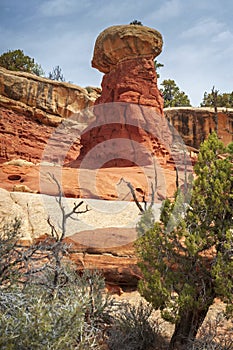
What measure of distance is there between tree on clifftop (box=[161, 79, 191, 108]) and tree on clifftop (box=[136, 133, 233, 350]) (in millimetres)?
34037

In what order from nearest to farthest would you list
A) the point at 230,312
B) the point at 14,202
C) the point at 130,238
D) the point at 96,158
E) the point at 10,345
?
the point at 10,345 → the point at 230,312 → the point at 130,238 → the point at 14,202 → the point at 96,158

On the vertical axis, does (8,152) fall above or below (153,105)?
below

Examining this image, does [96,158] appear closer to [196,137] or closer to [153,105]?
[153,105]

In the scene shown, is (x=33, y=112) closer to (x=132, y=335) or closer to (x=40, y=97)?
(x=40, y=97)

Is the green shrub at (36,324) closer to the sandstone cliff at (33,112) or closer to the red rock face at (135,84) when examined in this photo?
the red rock face at (135,84)

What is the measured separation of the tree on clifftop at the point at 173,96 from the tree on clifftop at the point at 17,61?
15.4 meters

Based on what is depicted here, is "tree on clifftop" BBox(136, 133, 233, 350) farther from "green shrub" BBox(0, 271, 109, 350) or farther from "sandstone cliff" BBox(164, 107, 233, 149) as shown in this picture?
"sandstone cliff" BBox(164, 107, 233, 149)

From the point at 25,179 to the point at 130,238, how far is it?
909 centimetres

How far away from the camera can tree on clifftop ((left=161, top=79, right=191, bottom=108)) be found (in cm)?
3997

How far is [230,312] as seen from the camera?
5.42 m

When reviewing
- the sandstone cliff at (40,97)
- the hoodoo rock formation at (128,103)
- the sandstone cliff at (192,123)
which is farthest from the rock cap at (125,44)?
the sandstone cliff at (192,123)

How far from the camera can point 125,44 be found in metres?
23.1

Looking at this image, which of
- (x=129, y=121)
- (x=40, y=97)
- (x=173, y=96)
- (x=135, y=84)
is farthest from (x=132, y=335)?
(x=173, y=96)

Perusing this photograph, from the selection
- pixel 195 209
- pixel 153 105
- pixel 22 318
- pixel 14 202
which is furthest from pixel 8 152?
pixel 22 318
